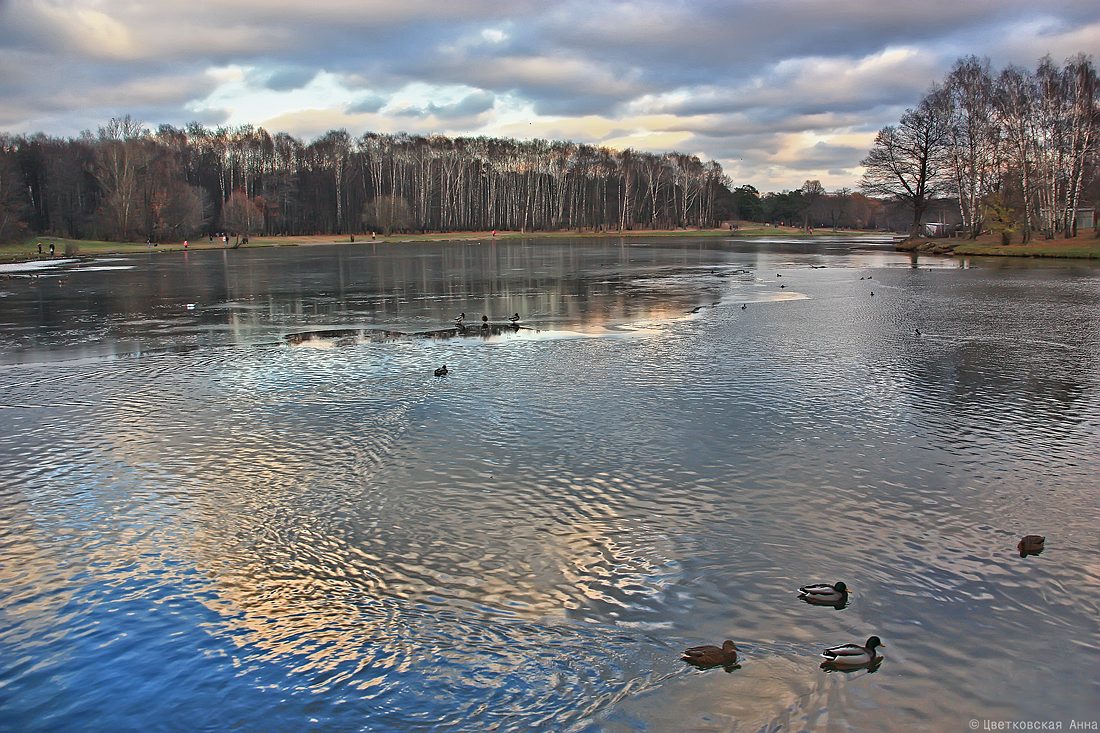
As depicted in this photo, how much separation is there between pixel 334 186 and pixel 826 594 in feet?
403

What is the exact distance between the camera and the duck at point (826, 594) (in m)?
6.28

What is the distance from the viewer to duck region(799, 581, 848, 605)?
6.28 m

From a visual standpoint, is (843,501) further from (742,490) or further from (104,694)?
(104,694)

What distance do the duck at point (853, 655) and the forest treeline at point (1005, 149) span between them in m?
58.2

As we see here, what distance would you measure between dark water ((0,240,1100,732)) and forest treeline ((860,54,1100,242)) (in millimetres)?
45950

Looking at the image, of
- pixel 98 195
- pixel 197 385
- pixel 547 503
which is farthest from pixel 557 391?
pixel 98 195

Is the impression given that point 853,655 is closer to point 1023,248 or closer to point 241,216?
point 1023,248

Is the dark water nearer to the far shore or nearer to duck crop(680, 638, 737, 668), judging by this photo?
duck crop(680, 638, 737, 668)

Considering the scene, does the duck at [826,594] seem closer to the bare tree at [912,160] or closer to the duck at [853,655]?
the duck at [853,655]

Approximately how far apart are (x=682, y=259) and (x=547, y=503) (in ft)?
162

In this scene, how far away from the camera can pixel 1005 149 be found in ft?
192

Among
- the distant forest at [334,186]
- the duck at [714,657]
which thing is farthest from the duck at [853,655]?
the distant forest at [334,186]

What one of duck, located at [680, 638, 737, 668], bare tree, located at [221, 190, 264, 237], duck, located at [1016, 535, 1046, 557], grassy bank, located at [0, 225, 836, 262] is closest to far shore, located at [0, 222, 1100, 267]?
grassy bank, located at [0, 225, 836, 262]

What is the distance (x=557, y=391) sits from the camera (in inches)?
531
